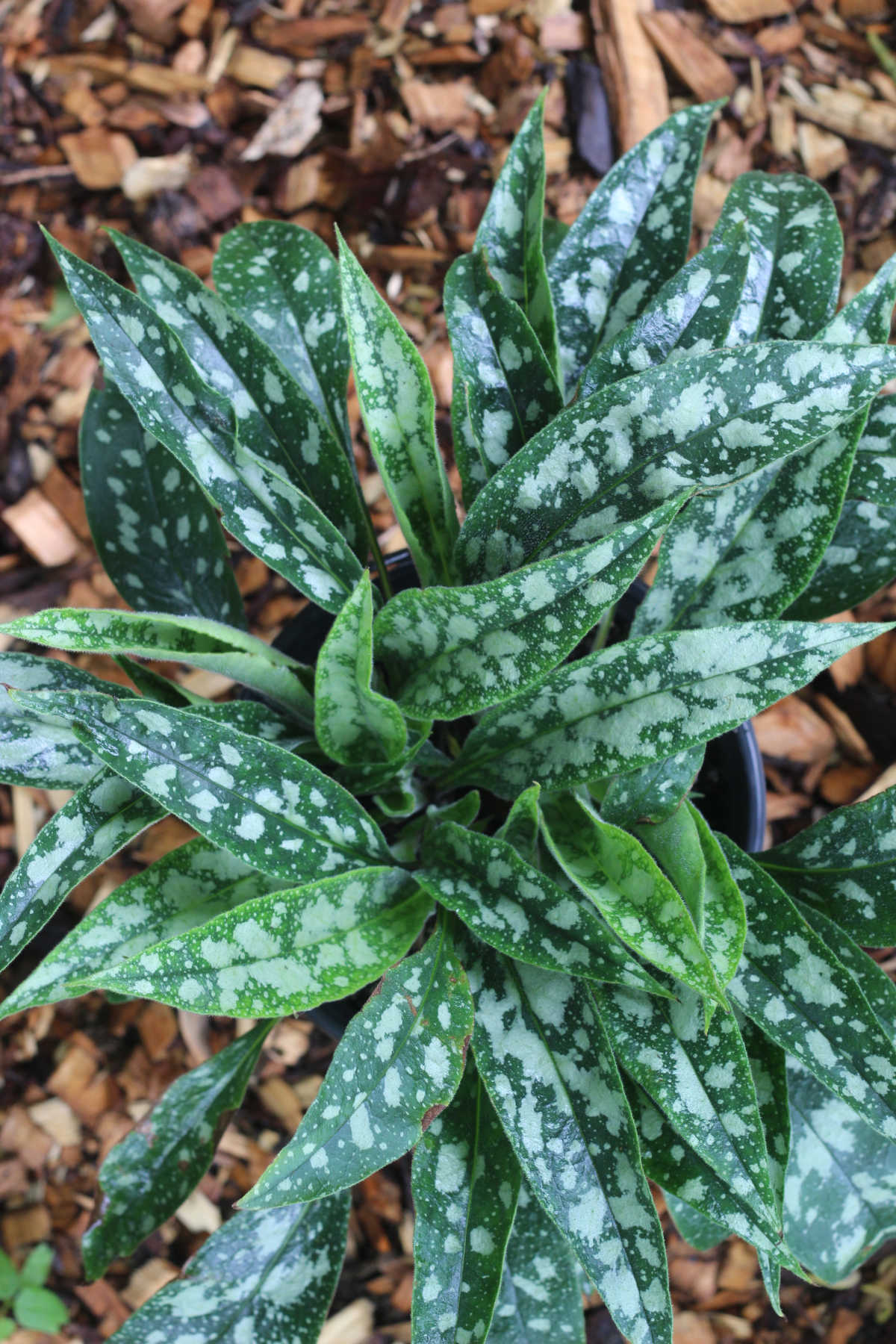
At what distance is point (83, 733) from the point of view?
621mm

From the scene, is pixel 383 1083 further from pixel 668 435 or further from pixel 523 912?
pixel 668 435

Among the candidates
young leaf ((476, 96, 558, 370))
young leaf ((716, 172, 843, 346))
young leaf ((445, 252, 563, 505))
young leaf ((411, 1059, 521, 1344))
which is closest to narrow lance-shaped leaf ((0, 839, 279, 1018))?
young leaf ((411, 1059, 521, 1344))

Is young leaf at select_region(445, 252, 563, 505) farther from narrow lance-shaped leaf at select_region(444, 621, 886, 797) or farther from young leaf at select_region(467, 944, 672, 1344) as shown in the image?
young leaf at select_region(467, 944, 672, 1344)

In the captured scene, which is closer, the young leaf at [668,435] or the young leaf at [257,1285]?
the young leaf at [668,435]

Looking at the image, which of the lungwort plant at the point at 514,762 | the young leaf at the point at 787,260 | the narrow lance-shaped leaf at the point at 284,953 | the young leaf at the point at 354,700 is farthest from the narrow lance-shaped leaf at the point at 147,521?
the young leaf at the point at 787,260

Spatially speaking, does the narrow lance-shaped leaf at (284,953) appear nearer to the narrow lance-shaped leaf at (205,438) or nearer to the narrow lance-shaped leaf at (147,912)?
the narrow lance-shaped leaf at (147,912)

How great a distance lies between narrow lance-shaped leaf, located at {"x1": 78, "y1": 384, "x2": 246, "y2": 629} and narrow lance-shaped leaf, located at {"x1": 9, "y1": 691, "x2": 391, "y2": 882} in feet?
1.03

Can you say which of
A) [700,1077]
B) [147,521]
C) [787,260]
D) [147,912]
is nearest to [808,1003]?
[700,1077]

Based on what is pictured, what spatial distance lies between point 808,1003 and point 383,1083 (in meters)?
0.29

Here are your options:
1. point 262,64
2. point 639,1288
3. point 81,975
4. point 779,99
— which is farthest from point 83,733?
point 779,99

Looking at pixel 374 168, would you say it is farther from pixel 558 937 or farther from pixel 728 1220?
pixel 728 1220

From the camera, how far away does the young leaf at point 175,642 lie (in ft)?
2.12

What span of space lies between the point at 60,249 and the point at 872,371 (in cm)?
50

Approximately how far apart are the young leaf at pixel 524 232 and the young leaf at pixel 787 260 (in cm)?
14
